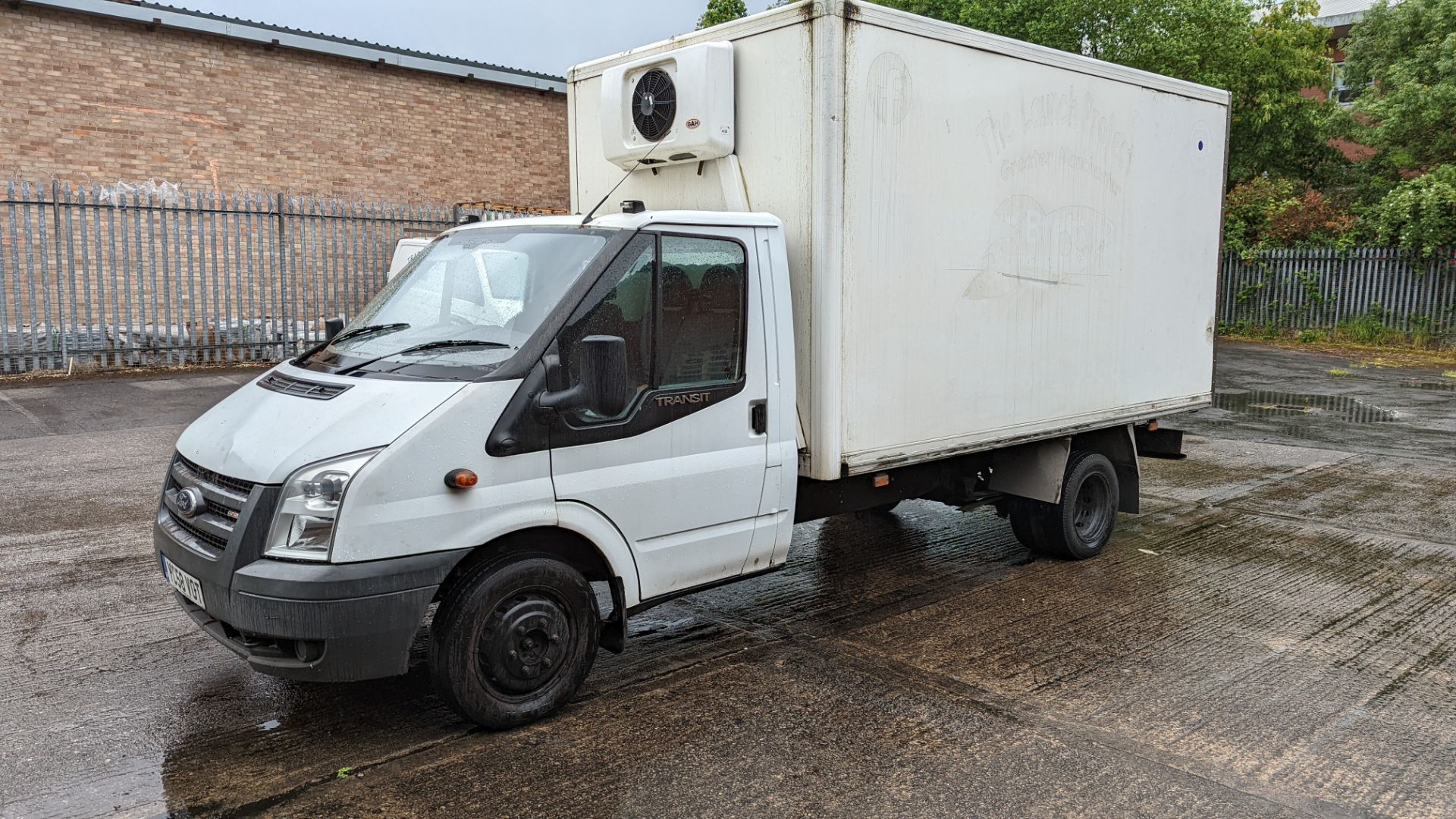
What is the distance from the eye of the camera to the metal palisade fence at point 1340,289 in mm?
22219

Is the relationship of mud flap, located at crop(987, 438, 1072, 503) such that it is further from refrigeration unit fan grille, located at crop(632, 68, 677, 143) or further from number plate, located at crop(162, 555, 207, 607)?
number plate, located at crop(162, 555, 207, 607)

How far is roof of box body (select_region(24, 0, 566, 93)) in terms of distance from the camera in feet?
54.1

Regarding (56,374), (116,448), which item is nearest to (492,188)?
(56,374)

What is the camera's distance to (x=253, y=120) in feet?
60.0

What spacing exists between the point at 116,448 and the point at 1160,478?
30.8 ft

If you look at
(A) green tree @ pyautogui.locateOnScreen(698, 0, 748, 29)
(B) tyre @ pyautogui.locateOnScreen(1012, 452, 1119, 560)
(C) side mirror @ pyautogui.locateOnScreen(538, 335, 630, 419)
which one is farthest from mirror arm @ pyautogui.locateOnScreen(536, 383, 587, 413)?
(A) green tree @ pyautogui.locateOnScreen(698, 0, 748, 29)

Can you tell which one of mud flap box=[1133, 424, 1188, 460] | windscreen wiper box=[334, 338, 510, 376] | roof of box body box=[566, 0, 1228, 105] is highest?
roof of box body box=[566, 0, 1228, 105]

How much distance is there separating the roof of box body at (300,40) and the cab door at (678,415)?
12219 mm

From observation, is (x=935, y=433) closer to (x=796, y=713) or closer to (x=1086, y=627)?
(x=1086, y=627)

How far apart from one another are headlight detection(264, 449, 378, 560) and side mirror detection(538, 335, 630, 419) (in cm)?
73

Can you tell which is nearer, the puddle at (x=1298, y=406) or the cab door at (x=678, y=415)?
the cab door at (x=678, y=415)

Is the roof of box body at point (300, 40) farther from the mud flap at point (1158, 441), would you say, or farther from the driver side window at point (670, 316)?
the driver side window at point (670, 316)

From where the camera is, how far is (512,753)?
4.01 meters

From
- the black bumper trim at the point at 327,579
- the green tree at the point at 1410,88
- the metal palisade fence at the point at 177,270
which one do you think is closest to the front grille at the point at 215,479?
the black bumper trim at the point at 327,579
